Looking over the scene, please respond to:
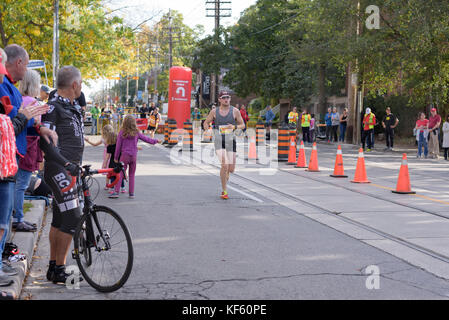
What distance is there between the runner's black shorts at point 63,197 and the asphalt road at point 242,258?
57 centimetres

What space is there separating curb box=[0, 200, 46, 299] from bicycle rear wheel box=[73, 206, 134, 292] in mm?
541

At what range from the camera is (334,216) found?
923 centimetres

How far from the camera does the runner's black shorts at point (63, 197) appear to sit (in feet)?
17.2

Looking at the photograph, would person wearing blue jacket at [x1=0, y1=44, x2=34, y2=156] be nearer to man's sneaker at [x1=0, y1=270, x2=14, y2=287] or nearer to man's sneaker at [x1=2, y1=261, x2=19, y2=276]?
man's sneaker at [x1=2, y1=261, x2=19, y2=276]

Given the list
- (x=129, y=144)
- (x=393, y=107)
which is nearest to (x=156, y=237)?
(x=129, y=144)

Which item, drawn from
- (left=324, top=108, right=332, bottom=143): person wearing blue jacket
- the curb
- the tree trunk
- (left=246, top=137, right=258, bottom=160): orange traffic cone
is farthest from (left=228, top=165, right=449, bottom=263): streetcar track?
the tree trunk

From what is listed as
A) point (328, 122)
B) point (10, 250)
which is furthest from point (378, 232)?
point (328, 122)

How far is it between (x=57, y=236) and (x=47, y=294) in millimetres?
537

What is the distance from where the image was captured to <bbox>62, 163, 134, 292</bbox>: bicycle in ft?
16.7

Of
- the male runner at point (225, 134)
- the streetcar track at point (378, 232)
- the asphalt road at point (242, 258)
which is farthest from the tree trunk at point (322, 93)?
the male runner at point (225, 134)

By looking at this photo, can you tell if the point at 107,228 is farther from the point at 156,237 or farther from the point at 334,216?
the point at 334,216

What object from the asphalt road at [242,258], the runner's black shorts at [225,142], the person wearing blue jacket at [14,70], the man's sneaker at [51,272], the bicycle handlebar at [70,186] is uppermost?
the person wearing blue jacket at [14,70]

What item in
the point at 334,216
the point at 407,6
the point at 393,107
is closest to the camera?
the point at 334,216

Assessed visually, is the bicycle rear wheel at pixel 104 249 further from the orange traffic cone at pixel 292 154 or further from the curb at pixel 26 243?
the orange traffic cone at pixel 292 154
